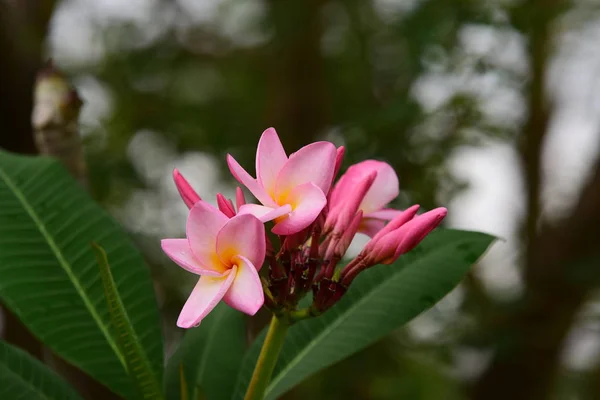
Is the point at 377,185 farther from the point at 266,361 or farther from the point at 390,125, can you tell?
the point at 390,125

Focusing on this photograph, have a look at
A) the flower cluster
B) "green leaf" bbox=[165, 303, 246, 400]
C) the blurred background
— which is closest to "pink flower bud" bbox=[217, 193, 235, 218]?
the flower cluster

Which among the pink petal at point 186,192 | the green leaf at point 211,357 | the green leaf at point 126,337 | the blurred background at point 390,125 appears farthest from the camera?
A: the blurred background at point 390,125

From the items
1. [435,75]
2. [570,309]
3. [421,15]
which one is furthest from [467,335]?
[421,15]

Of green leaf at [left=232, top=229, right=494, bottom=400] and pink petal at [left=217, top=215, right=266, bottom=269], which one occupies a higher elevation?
pink petal at [left=217, top=215, right=266, bottom=269]

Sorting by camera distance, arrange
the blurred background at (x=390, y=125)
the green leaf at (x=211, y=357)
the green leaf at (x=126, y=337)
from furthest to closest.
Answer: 1. the blurred background at (x=390, y=125)
2. the green leaf at (x=211, y=357)
3. the green leaf at (x=126, y=337)

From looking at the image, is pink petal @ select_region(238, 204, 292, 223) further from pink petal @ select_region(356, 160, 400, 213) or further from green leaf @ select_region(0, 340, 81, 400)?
green leaf @ select_region(0, 340, 81, 400)

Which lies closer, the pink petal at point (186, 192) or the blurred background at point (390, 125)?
the pink petal at point (186, 192)

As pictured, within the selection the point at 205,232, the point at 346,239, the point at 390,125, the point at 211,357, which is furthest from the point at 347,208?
the point at 390,125

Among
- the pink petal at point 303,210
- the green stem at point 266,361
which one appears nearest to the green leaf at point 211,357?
the green stem at point 266,361

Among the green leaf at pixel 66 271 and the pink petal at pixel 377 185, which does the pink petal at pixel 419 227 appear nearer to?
the pink petal at pixel 377 185
